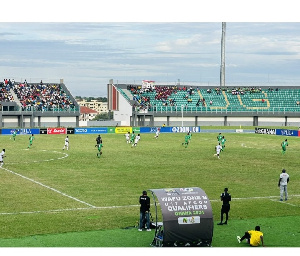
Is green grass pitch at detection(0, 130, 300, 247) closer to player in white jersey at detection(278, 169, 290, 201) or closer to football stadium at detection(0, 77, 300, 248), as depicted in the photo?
football stadium at detection(0, 77, 300, 248)

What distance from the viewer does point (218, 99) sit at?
13175 centimetres

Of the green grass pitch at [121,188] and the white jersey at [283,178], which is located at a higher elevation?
the white jersey at [283,178]

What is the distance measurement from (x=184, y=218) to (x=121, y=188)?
691 inches

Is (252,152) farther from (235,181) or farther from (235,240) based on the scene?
(235,240)

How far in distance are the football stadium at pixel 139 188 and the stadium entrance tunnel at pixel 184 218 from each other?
36mm

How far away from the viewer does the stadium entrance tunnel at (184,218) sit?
853 inches

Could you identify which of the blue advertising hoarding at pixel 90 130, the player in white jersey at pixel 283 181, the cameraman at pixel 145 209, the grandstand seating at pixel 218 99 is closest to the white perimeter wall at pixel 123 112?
the grandstand seating at pixel 218 99

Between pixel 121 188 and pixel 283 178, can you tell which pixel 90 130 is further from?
pixel 283 178

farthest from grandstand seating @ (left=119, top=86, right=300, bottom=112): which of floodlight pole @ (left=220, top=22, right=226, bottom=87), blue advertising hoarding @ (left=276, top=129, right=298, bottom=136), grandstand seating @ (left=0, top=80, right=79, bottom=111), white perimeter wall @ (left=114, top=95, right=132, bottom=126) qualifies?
blue advertising hoarding @ (left=276, top=129, right=298, bottom=136)

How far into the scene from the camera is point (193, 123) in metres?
124

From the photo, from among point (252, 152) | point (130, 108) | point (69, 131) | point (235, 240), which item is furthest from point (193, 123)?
point (235, 240)

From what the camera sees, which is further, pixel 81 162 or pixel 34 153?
pixel 34 153

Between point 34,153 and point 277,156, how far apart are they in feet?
80.1

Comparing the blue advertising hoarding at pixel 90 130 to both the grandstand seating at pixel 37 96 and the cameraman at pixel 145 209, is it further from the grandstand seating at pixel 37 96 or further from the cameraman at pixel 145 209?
the cameraman at pixel 145 209
